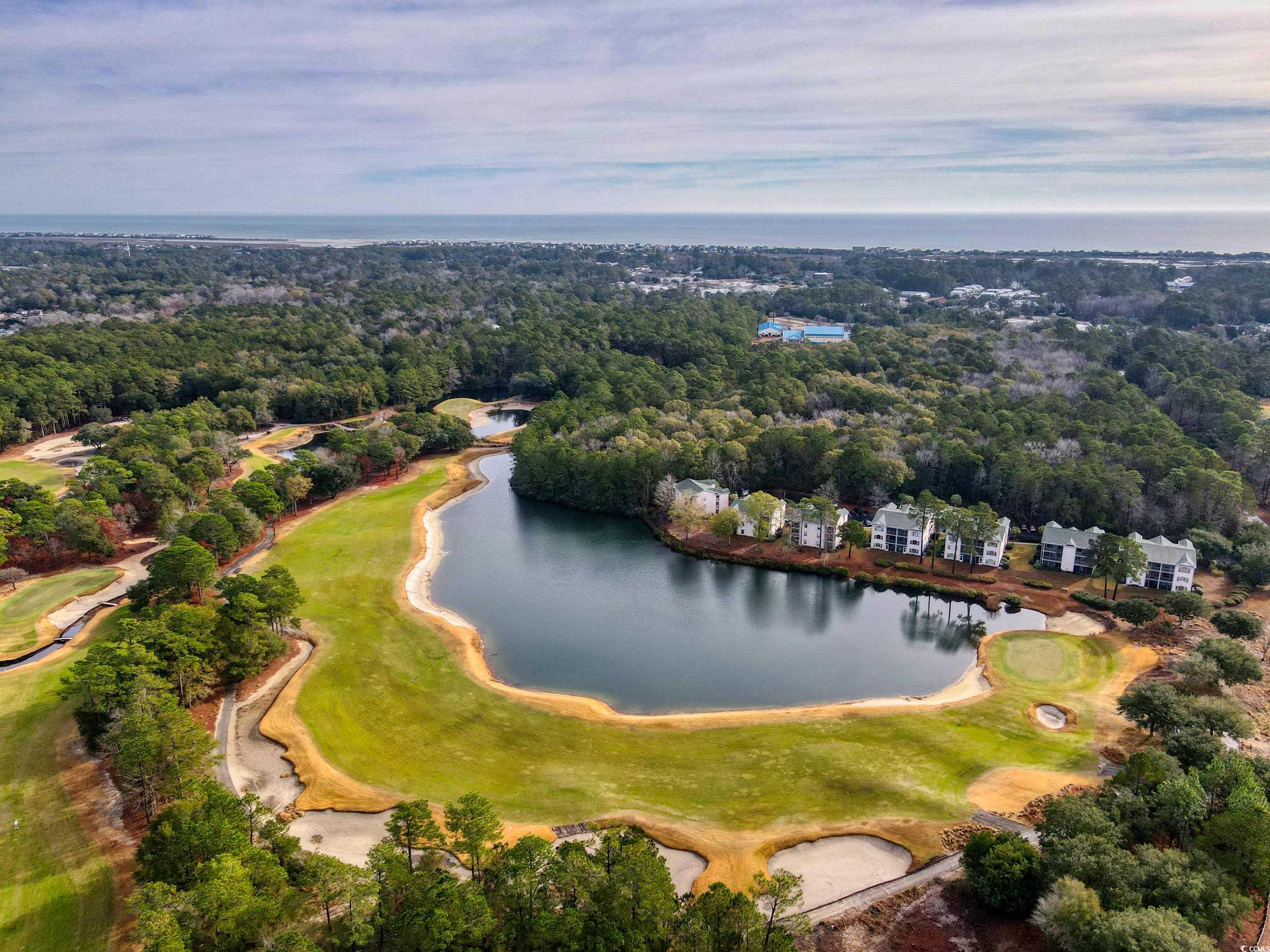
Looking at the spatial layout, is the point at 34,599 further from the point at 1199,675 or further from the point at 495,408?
the point at 1199,675

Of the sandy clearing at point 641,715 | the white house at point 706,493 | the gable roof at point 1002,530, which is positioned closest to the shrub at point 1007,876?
the sandy clearing at point 641,715

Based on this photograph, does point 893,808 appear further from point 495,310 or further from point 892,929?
point 495,310

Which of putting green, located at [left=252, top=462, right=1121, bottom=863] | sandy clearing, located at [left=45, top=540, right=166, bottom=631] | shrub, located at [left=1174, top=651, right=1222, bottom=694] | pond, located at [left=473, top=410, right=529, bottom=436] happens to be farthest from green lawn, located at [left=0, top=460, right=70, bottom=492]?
shrub, located at [left=1174, top=651, right=1222, bottom=694]

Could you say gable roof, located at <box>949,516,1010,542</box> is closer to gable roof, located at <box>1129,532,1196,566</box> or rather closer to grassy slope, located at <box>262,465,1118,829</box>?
gable roof, located at <box>1129,532,1196,566</box>

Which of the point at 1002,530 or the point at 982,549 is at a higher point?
the point at 1002,530

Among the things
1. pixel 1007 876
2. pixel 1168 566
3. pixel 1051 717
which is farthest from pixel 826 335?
pixel 1007 876

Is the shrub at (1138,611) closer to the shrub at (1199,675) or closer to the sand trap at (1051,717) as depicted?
the shrub at (1199,675)
